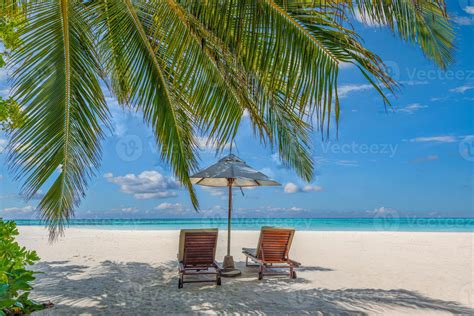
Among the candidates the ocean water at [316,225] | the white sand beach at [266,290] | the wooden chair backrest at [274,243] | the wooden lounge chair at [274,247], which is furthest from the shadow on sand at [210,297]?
the ocean water at [316,225]

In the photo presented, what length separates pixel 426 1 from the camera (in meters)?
2.57

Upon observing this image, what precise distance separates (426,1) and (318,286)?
4.21m

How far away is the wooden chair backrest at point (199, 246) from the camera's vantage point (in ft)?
19.0

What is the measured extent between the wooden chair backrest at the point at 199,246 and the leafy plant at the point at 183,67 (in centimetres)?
112

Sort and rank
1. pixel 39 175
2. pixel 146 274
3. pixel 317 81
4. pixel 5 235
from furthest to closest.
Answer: pixel 146 274, pixel 39 175, pixel 5 235, pixel 317 81

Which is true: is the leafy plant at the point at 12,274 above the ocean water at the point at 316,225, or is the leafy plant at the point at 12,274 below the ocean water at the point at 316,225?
above

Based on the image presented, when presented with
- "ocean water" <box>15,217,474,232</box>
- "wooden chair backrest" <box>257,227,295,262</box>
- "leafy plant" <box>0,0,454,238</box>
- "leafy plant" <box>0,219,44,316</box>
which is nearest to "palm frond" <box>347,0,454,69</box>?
"leafy plant" <box>0,0,454,238</box>

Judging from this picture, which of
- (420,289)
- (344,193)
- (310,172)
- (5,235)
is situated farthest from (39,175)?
(344,193)

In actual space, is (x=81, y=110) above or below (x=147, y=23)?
below

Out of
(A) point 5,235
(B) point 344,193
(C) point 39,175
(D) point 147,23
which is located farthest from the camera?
(B) point 344,193

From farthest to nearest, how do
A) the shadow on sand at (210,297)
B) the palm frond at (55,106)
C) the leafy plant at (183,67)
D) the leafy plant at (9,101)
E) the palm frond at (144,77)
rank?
the shadow on sand at (210,297) < the palm frond at (144,77) < the palm frond at (55,106) < the leafy plant at (9,101) < the leafy plant at (183,67)

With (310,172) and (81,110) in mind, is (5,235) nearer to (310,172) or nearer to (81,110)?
(81,110)

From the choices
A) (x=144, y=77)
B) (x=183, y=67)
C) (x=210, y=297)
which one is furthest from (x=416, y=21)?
(x=210, y=297)

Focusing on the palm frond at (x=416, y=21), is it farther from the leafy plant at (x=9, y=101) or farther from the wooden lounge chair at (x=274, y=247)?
the wooden lounge chair at (x=274, y=247)
